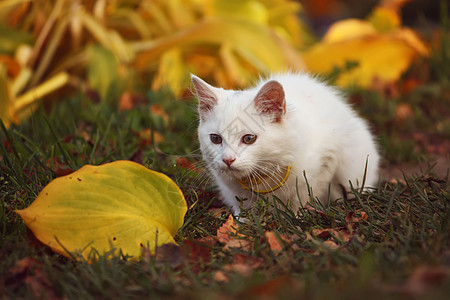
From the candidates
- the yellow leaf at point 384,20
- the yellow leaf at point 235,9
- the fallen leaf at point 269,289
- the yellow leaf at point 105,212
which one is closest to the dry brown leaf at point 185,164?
the yellow leaf at point 105,212

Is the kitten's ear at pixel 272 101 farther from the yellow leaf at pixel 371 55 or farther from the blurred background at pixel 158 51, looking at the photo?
the yellow leaf at pixel 371 55

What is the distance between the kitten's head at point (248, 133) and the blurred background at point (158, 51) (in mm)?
1530

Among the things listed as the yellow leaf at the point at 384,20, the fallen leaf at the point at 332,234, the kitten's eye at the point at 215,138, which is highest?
the yellow leaf at the point at 384,20

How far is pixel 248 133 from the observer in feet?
7.05

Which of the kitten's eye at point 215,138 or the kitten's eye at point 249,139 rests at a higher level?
the kitten's eye at point 249,139

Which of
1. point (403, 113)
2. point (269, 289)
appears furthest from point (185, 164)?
point (403, 113)

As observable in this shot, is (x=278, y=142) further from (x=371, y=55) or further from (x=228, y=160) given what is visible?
(x=371, y=55)

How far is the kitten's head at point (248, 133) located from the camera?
6.91ft

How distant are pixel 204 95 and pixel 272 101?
36 centimetres

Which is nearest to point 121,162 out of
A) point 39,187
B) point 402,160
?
point 39,187

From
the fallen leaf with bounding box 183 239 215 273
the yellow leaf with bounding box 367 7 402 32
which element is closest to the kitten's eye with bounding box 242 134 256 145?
the fallen leaf with bounding box 183 239 215 273

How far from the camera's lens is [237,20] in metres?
4.10

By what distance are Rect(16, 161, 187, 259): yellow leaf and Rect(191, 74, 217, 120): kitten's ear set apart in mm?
528

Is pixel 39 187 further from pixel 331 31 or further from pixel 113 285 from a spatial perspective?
pixel 331 31
